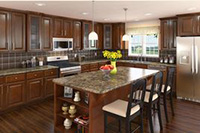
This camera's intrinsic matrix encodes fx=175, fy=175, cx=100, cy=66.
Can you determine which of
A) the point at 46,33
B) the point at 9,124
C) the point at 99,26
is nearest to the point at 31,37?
the point at 46,33

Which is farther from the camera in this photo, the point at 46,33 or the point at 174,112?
the point at 46,33

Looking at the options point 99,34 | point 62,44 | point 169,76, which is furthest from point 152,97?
point 99,34

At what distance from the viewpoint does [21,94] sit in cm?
439

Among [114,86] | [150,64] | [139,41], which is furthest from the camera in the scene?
[139,41]

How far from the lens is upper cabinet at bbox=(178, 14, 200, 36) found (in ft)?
16.5

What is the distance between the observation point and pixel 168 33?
19.1 feet

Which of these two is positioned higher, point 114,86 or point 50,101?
point 114,86

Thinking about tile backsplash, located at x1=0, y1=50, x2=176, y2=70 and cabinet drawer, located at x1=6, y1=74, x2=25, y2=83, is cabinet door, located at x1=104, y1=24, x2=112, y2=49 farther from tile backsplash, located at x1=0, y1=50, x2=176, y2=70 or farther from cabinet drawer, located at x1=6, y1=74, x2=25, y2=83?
cabinet drawer, located at x1=6, y1=74, x2=25, y2=83

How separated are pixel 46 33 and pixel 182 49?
4025 mm

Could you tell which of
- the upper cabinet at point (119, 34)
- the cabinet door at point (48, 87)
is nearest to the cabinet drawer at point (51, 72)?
the cabinet door at point (48, 87)

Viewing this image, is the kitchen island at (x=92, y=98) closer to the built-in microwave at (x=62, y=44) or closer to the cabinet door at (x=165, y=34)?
the built-in microwave at (x=62, y=44)

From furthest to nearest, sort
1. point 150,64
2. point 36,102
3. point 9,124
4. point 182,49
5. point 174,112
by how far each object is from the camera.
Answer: point 150,64
point 182,49
point 36,102
point 174,112
point 9,124

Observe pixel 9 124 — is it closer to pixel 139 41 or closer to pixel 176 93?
pixel 176 93

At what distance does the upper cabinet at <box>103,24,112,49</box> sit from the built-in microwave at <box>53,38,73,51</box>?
69.2 inches
